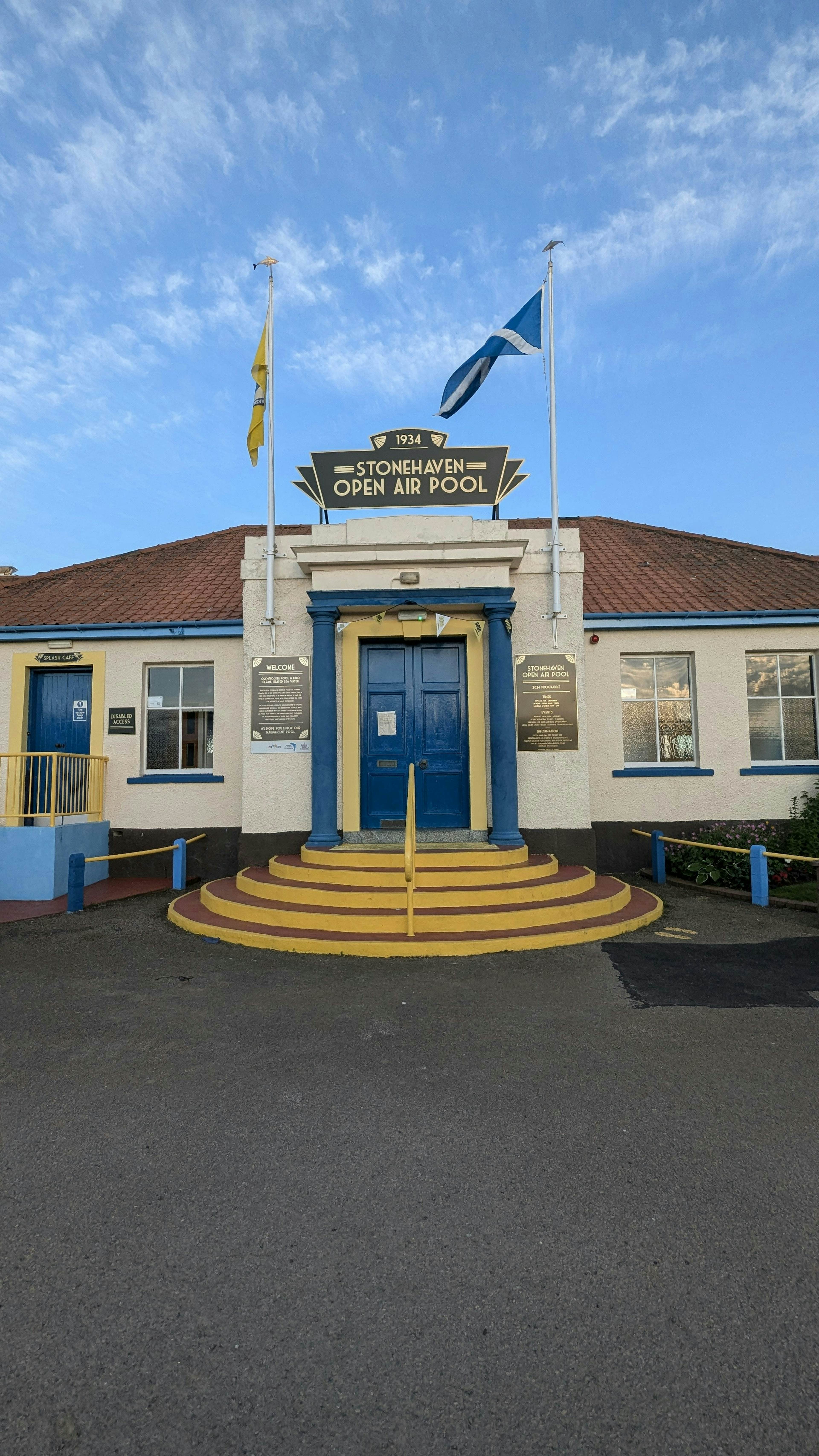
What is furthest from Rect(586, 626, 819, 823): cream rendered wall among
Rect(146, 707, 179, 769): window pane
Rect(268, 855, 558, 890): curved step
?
Rect(146, 707, 179, 769): window pane

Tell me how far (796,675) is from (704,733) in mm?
1885

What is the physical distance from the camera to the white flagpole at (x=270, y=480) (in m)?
8.86

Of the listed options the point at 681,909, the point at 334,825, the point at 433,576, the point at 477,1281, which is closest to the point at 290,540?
the point at 433,576

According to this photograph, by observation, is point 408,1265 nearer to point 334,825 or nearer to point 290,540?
point 334,825

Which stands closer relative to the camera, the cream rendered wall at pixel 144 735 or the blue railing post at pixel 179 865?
the blue railing post at pixel 179 865

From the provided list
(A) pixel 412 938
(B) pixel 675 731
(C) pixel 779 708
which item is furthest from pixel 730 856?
(A) pixel 412 938

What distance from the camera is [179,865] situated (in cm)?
913

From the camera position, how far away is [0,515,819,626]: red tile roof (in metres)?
10.6

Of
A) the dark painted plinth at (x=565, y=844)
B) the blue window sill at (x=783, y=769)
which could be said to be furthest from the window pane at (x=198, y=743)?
the blue window sill at (x=783, y=769)

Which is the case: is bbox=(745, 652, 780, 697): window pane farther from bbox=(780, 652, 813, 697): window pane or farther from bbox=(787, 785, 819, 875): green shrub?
bbox=(787, 785, 819, 875): green shrub

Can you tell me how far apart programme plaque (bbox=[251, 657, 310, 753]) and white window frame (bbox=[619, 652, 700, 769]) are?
15.7 ft

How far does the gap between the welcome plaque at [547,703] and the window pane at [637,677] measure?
2.10 meters

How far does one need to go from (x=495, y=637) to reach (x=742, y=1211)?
672 centimetres

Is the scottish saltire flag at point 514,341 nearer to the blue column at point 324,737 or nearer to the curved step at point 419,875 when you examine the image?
the blue column at point 324,737
